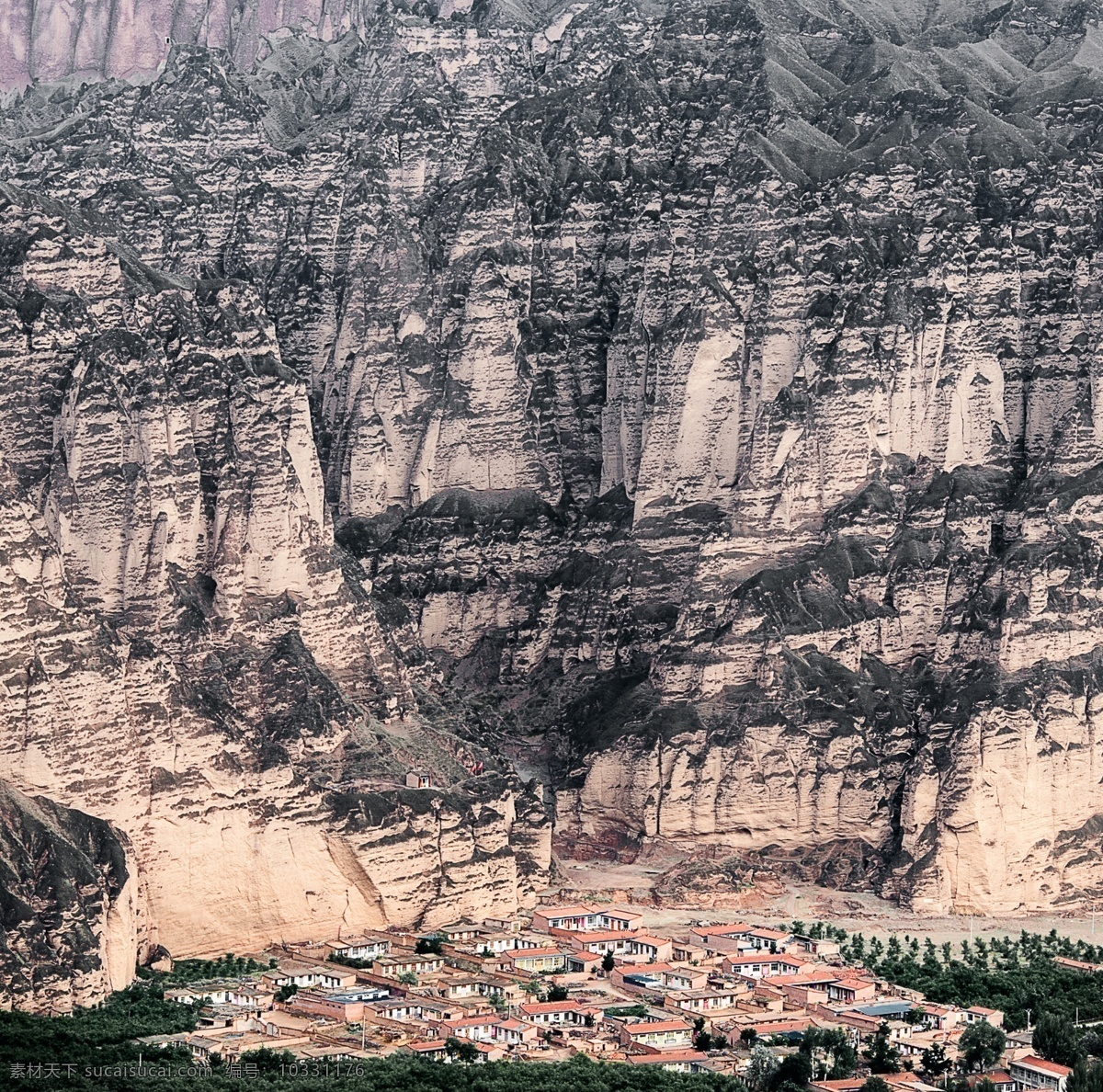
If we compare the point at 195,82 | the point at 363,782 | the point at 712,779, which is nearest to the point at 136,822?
the point at 363,782

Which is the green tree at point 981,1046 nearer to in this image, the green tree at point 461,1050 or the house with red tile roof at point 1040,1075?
the house with red tile roof at point 1040,1075

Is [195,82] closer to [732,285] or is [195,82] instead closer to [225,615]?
[732,285]

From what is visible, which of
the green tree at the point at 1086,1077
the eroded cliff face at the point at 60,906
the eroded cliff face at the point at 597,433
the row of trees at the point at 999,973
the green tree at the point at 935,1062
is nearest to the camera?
the green tree at the point at 1086,1077

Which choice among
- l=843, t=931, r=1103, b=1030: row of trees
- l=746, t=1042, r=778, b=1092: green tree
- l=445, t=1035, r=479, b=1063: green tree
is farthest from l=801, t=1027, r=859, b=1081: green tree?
l=445, t=1035, r=479, b=1063: green tree

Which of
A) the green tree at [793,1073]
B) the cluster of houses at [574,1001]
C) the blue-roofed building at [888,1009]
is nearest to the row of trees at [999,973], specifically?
the cluster of houses at [574,1001]

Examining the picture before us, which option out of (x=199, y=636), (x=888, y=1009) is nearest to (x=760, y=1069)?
(x=888, y=1009)

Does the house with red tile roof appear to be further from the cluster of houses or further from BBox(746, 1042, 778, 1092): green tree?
BBox(746, 1042, 778, 1092): green tree

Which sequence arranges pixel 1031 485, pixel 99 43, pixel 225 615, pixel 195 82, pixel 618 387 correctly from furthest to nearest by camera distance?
pixel 99 43, pixel 195 82, pixel 618 387, pixel 1031 485, pixel 225 615
